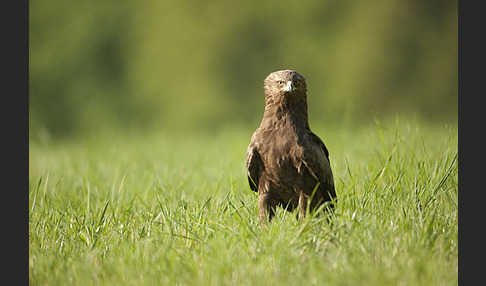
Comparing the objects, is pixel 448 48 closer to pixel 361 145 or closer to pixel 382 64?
pixel 382 64

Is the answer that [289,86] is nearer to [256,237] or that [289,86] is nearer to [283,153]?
[283,153]

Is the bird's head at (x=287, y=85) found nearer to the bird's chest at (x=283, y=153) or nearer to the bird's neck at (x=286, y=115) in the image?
the bird's neck at (x=286, y=115)

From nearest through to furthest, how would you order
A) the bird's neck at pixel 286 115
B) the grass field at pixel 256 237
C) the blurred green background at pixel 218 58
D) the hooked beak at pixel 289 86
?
1. the grass field at pixel 256 237
2. the hooked beak at pixel 289 86
3. the bird's neck at pixel 286 115
4. the blurred green background at pixel 218 58

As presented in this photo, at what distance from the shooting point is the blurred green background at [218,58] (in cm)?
927

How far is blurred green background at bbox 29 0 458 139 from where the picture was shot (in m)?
9.27

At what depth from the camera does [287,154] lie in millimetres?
3010

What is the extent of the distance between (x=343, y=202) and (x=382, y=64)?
690 centimetres

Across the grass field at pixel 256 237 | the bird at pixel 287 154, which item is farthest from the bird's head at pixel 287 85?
the grass field at pixel 256 237

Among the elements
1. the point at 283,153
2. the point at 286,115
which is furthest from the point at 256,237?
the point at 286,115

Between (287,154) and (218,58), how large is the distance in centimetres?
760

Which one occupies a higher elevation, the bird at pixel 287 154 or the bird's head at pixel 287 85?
the bird's head at pixel 287 85

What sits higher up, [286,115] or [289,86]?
[289,86]

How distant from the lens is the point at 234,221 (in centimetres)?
301

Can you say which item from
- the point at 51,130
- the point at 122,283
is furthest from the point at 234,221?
the point at 51,130
